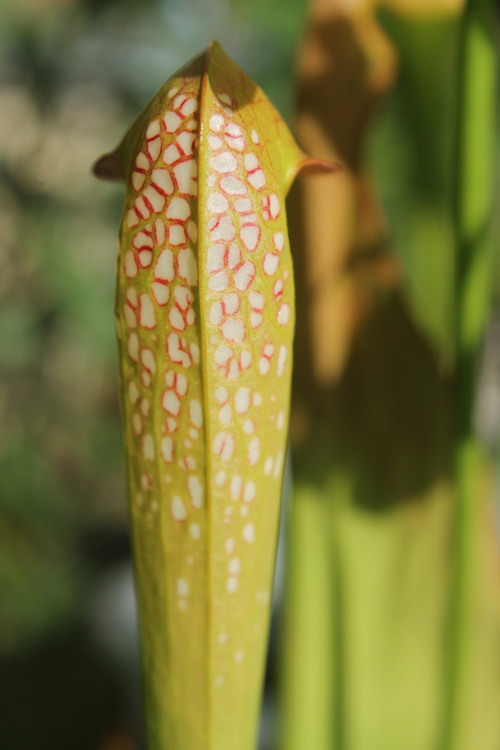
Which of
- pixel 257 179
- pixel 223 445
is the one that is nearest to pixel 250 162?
pixel 257 179

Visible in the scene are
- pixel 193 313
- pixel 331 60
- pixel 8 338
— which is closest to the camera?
pixel 193 313

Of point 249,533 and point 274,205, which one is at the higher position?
point 274,205

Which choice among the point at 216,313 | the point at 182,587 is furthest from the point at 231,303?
the point at 182,587

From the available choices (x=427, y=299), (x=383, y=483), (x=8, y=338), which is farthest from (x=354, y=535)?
(x=8, y=338)

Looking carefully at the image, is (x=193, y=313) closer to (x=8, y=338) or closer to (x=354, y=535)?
(x=354, y=535)

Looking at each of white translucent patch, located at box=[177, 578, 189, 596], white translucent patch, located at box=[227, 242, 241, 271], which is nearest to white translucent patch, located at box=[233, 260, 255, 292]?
white translucent patch, located at box=[227, 242, 241, 271]

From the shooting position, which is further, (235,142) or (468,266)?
(468,266)

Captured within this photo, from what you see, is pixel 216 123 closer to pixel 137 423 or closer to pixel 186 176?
pixel 186 176

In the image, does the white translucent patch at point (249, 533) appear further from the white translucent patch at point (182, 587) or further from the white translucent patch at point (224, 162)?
the white translucent patch at point (224, 162)

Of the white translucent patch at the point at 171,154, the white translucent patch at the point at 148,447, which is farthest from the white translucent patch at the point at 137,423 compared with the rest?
the white translucent patch at the point at 171,154

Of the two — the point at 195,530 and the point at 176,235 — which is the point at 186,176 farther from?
the point at 195,530
